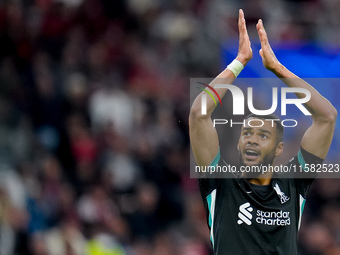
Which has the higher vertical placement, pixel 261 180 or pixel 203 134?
pixel 203 134

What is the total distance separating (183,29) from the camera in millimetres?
15047

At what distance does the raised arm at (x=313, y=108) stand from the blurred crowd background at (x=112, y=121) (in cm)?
566

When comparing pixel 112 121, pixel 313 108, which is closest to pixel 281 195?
pixel 313 108

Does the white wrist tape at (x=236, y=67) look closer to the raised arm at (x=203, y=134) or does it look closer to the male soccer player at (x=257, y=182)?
the male soccer player at (x=257, y=182)

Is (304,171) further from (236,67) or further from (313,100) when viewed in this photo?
(236,67)

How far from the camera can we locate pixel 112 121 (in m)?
13.1

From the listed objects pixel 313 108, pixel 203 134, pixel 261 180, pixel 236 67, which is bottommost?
pixel 261 180

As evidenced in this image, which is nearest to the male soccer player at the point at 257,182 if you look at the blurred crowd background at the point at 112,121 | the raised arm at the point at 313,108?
the raised arm at the point at 313,108

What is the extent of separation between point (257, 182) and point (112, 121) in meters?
7.00

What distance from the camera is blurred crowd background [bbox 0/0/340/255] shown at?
11680 millimetres

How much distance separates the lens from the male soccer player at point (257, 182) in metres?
6.06

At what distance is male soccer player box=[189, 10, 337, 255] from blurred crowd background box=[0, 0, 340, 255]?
5507mm

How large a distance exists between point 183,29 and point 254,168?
9045 millimetres

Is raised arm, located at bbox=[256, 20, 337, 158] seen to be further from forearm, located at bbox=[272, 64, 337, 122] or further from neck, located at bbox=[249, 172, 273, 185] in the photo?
neck, located at bbox=[249, 172, 273, 185]
